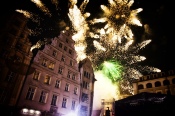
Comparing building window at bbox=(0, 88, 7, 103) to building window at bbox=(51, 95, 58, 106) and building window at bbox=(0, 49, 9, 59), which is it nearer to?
building window at bbox=(0, 49, 9, 59)

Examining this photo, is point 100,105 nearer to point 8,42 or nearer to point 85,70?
point 85,70

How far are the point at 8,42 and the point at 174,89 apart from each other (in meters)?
38.3

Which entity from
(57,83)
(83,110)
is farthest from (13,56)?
(83,110)

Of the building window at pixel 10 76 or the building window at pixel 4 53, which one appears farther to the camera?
the building window at pixel 4 53

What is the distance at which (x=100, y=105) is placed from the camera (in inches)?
1623

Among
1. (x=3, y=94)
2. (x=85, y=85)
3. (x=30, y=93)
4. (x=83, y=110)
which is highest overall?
(x=85, y=85)

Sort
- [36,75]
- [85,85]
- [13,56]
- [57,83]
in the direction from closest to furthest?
1. [13,56]
2. [36,75]
3. [57,83]
4. [85,85]

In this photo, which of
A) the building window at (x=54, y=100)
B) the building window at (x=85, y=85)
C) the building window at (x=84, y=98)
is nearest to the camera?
the building window at (x=54, y=100)

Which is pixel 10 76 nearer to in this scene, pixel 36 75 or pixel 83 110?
pixel 36 75

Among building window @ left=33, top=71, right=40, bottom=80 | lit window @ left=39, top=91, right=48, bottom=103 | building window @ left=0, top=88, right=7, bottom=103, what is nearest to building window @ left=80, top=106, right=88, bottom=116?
lit window @ left=39, top=91, right=48, bottom=103

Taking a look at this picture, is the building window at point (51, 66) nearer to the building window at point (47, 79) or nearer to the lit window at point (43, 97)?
the building window at point (47, 79)

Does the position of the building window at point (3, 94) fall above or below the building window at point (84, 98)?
below

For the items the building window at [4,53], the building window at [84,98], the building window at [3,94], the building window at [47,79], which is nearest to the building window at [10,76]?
the building window at [3,94]

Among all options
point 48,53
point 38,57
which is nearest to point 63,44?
point 48,53
